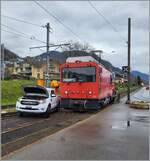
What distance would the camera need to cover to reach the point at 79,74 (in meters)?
22.5

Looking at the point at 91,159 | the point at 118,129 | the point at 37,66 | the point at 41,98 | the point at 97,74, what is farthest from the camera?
the point at 37,66

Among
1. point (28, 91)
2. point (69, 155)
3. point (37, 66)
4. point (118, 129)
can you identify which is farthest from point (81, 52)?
point (69, 155)

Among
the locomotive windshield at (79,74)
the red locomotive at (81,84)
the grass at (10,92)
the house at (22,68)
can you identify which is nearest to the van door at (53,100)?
the red locomotive at (81,84)

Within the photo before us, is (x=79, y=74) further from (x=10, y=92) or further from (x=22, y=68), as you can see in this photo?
(x=22, y=68)

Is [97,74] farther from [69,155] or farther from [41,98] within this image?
[69,155]

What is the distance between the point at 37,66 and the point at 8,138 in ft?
371

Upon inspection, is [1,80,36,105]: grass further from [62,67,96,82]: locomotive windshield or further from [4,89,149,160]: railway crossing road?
[4,89,149,160]: railway crossing road

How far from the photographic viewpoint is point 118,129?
1312cm

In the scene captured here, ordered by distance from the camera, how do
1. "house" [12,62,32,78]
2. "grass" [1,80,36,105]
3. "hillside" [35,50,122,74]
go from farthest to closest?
1. "house" [12,62,32,78]
2. "grass" [1,80,36,105]
3. "hillside" [35,50,122,74]

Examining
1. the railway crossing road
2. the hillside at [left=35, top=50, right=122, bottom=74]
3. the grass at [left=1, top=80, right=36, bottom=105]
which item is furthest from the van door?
the grass at [left=1, top=80, right=36, bottom=105]

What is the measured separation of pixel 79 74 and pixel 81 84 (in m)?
0.65

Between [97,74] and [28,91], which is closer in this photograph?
[28,91]

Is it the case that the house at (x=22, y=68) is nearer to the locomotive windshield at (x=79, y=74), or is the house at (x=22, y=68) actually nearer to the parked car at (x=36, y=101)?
the locomotive windshield at (x=79, y=74)

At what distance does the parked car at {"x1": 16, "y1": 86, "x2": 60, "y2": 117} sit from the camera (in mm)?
19031
